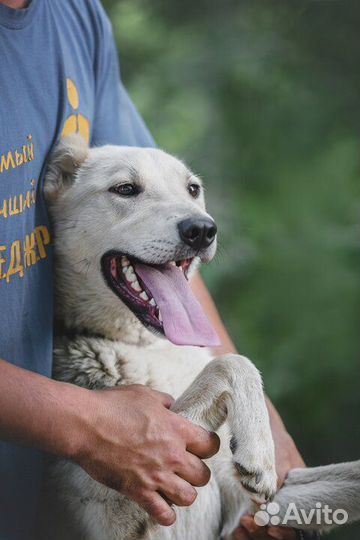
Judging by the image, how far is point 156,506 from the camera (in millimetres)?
1771

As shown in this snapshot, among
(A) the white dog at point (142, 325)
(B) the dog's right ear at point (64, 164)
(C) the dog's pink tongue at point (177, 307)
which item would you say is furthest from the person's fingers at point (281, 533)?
(B) the dog's right ear at point (64, 164)

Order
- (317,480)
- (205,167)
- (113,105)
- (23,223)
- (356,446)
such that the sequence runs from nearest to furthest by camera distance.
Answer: (23,223)
(317,480)
(113,105)
(356,446)
(205,167)

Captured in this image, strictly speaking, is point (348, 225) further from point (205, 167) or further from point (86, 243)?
point (86, 243)

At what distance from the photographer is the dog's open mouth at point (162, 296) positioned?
188 centimetres

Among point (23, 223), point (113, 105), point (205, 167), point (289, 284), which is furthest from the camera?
point (289, 284)

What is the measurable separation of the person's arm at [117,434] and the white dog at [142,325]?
101mm

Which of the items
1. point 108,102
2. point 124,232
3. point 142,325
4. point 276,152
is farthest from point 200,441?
point 276,152

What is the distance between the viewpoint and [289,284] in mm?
4949

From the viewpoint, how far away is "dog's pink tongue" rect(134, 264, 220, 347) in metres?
1.87

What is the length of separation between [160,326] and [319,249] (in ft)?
9.87

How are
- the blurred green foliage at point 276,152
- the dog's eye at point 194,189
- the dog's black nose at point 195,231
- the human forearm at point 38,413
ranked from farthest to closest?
the blurred green foliage at point 276,152 → the dog's eye at point 194,189 → the dog's black nose at point 195,231 → the human forearm at point 38,413

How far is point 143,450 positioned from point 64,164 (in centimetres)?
79

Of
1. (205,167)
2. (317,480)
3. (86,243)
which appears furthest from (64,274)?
(205,167)

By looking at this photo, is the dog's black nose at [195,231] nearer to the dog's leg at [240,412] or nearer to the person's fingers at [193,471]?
the dog's leg at [240,412]
